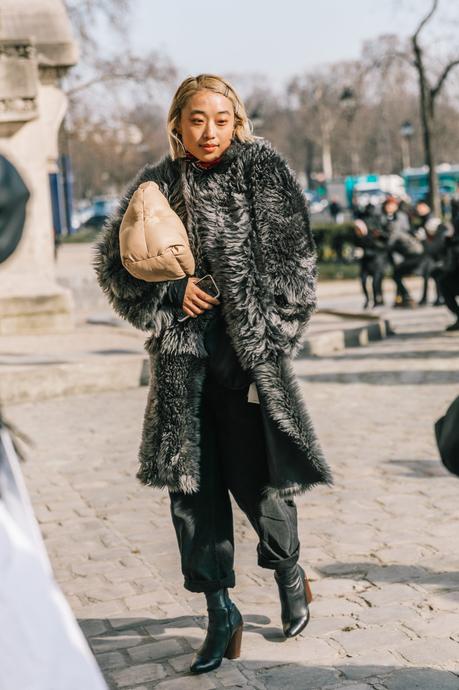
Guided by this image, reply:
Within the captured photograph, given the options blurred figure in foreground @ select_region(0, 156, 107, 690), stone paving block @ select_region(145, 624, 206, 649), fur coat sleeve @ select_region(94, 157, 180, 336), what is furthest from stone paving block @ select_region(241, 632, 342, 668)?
blurred figure in foreground @ select_region(0, 156, 107, 690)

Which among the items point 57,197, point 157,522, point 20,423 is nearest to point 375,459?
point 157,522

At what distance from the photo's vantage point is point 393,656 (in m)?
3.93

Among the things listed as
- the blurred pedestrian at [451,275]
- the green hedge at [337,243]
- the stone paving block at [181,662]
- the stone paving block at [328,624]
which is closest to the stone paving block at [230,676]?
the stone paving block at [181,662]

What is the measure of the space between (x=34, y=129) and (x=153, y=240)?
37.8 feet

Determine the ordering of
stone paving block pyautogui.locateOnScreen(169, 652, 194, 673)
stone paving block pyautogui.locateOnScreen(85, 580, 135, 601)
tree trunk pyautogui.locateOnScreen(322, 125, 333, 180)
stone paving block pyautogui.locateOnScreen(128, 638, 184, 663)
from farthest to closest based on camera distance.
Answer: tree trunk pyautogui.locateOnScreen(322, 125, 333, 180), stone paving block pyautogui.locateOnScreen(85, 580, 135, 601), stone paving block pyautogui.locateOnScreen(128, 638, 184, 663), stone paving block pyautogui.locateOnScreen(169, 652, 194, 673)

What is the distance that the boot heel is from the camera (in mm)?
3986

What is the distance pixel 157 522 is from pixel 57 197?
787 inches

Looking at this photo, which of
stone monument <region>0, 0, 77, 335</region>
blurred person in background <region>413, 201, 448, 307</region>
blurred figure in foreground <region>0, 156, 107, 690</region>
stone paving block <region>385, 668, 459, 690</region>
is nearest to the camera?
blurred figure in foreground <region>0, 156, 107, 690</region>

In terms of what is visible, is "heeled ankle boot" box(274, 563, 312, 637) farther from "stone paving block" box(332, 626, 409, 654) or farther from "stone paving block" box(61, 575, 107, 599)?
"stone paving block" box(61, 575, 107, 599)

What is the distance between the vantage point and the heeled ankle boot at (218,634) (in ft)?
12.9

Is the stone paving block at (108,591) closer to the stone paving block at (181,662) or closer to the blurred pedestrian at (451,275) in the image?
the stone paving block at (181,662)

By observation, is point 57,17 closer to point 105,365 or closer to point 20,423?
point 105,365

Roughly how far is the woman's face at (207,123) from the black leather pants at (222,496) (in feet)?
2.55

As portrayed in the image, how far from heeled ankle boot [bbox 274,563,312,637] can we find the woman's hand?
0.97m
